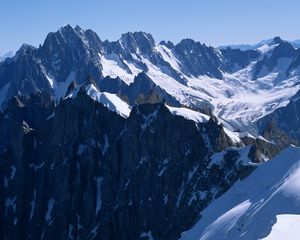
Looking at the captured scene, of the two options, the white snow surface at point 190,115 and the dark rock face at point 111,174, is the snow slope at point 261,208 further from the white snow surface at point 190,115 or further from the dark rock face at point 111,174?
the white snow surface at point 190,115

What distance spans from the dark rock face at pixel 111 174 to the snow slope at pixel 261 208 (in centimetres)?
806

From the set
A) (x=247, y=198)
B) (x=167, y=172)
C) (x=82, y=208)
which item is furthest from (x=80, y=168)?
(x=247, y=198)

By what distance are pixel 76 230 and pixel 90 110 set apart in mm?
40970

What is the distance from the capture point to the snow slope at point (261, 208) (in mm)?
75500

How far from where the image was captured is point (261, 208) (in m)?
87.4

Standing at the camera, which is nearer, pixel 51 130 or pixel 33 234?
pixel 33 234

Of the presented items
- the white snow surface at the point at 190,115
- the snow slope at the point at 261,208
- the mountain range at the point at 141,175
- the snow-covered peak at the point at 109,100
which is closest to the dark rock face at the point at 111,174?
the mountain range at the point at 141,175

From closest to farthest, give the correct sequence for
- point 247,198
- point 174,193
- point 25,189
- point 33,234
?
point 247,198
point 174,193
point 33,234
point 25,189

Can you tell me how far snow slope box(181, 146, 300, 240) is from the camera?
248 feet

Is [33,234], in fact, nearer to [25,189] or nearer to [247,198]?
[25,189]

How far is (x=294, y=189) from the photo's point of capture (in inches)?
3526

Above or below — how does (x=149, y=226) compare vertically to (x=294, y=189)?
above

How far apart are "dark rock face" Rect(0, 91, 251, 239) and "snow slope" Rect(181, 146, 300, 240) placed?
806 centimetres

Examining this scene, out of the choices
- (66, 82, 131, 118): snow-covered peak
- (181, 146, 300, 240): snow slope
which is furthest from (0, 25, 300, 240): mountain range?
(66, 82, 131, 118): snow-covered peak
